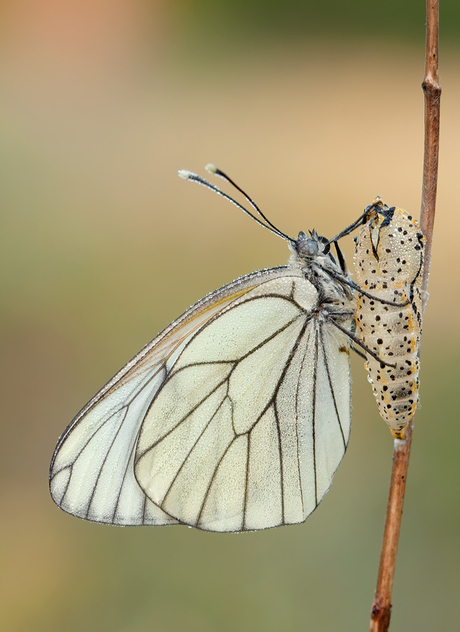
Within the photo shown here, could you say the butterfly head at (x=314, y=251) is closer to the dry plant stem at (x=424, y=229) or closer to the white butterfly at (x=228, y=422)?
the white butterfly at (x=228, y=422)

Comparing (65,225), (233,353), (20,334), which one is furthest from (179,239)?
(233,353)

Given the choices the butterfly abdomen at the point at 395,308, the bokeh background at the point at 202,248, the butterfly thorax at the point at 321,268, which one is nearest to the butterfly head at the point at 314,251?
the butterfly thorax at the point at 321,268

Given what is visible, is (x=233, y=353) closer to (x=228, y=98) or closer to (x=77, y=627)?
(x=77, y=627)

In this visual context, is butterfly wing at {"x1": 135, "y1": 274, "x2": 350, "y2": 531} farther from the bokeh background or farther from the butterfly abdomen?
the bokeh background

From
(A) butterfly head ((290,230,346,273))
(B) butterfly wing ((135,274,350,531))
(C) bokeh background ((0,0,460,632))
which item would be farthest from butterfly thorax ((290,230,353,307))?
(C) bokeh background ((0,0,460,632))

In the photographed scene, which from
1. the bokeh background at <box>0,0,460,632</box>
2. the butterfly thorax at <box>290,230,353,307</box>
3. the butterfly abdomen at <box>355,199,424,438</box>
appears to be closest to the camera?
the butterfly abdomen at <box>355,199,424,438</box>

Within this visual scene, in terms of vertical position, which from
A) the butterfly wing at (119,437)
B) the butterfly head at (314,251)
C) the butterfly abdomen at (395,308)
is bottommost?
the butterfly wing at (119,437)
